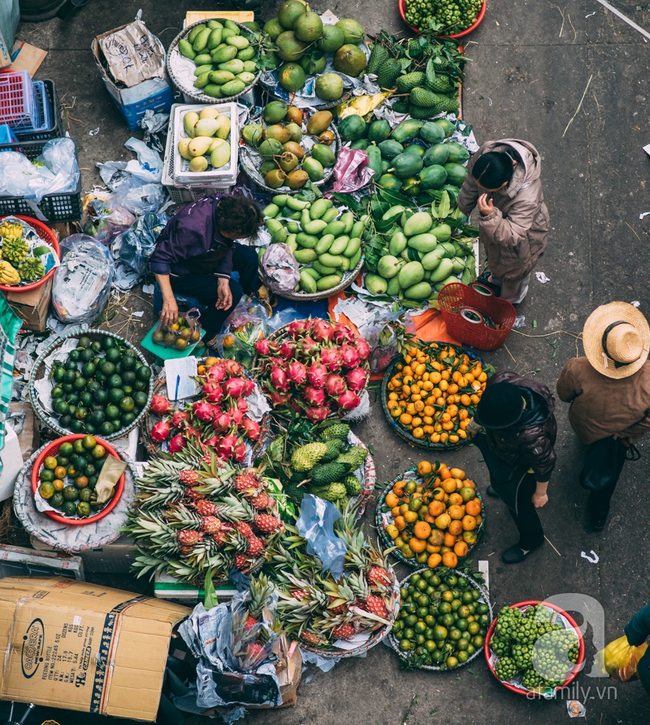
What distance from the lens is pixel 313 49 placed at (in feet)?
19.1

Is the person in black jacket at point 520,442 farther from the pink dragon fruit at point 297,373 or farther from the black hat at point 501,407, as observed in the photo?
the pink dragon fruit at point 297,373

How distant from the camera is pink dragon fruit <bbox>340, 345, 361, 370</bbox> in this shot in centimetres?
486

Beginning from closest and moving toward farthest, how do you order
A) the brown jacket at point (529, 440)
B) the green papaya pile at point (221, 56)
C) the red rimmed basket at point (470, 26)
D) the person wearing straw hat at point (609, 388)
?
the brown jacket at point (529, 440) < the person wearing straw hat at point (609, 388) < the green papaya pile at point (221, 56) < the red rimmed basket at point (470, 26)

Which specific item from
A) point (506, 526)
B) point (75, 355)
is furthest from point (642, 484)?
point (75, 355)

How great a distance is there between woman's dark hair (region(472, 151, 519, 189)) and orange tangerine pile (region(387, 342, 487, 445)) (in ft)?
4.29

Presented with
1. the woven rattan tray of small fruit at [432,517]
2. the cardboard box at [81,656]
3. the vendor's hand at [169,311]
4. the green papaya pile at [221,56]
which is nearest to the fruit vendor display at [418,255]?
the woven rattan tray of small fruit at [432,517]

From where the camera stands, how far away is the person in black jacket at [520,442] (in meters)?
3.85

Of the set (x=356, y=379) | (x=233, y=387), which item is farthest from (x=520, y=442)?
(x=233, y=387)

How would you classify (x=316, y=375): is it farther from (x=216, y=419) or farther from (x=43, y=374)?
(x=43, y=374)

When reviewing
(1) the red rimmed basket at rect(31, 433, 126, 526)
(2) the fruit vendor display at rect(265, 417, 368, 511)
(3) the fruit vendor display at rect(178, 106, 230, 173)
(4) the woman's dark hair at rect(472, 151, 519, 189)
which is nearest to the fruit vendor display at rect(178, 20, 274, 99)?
(3) the fruit vendor display at rect(178, 106, 230, 173)

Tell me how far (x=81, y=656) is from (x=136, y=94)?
4.26m

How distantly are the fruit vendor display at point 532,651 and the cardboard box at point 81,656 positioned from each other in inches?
83.7

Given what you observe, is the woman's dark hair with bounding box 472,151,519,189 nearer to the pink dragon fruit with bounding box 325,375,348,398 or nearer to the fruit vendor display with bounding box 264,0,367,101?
the pink dragon fruit with bounding box 325,375,348,398

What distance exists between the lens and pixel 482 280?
18.4 feet
